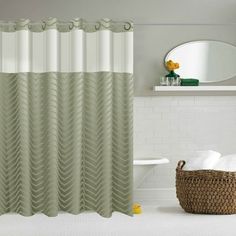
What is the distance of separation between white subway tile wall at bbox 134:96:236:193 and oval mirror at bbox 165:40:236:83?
0.21 meters

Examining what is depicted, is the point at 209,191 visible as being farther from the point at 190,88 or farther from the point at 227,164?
the point at 190,88

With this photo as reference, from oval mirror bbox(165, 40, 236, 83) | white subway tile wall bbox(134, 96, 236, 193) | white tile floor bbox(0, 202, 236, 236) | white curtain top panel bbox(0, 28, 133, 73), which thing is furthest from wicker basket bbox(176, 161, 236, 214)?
oval mirror bbox(165, 40, 236, 83)

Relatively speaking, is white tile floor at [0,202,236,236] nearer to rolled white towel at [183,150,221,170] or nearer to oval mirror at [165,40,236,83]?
rolled white towel at [183,150,221,170]

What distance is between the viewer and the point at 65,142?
436 centimetres

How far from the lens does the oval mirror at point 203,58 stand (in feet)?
Answer: 16.6

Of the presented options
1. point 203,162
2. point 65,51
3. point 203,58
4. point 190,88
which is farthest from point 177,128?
point 65,51

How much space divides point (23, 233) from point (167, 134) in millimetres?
1807

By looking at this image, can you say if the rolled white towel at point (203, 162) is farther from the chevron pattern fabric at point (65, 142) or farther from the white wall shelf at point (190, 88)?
the white wall shelf at point (190, 88)

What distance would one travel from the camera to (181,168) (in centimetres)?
455

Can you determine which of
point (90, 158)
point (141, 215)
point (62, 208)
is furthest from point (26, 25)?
point (141, 215)

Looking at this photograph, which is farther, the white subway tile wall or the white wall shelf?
the white subway tile wall

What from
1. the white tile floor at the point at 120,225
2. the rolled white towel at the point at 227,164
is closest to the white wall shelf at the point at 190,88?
the rolled white towel at the point at 227,164

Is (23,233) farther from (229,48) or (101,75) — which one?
(229,48)

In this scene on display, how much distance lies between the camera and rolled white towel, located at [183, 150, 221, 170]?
4.36 metres
